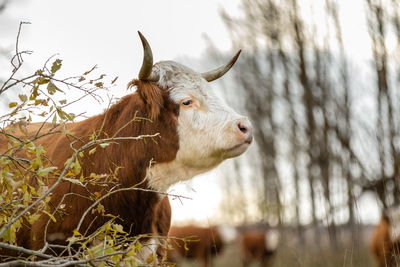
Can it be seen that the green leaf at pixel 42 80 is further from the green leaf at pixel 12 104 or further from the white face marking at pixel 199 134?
the white face marking at pixel 199 134

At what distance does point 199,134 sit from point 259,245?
11.9 metres

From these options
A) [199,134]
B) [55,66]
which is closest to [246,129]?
[199,134]

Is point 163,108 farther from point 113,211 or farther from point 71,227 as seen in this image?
point 71,227

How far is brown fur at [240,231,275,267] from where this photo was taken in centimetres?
1503

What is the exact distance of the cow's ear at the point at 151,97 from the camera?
4.18m

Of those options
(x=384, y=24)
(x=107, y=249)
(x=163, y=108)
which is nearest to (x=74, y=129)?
(x=163, y=108)

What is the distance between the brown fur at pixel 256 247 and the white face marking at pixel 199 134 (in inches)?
440

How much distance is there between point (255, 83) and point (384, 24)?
38.3 feet

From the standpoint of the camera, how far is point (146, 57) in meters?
4.16

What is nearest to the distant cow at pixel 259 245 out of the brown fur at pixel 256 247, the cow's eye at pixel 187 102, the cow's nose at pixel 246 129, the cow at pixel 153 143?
the brown fur at pixel 256 247

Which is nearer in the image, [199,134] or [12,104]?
[12,104]

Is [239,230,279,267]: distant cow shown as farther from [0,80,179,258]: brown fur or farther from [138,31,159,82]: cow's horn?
[138,31,159,82]: cow's horn

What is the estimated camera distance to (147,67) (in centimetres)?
425

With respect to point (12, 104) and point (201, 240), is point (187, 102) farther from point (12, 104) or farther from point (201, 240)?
point (201, 240)
